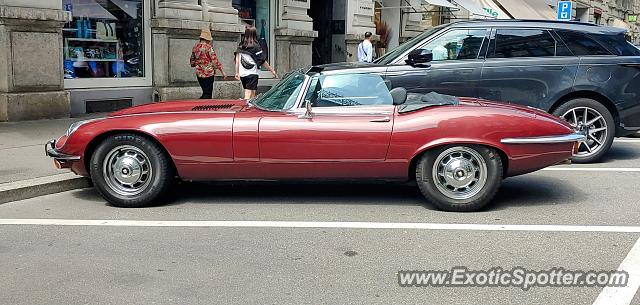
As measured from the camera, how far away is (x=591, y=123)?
784cm

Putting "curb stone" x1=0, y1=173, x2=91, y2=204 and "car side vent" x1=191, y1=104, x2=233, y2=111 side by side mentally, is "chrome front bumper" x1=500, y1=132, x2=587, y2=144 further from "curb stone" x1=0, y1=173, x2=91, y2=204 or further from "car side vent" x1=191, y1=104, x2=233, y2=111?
"curb stone" x1=0, y1=173, x2=91, y2=204

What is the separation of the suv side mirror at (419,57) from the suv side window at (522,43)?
90cm

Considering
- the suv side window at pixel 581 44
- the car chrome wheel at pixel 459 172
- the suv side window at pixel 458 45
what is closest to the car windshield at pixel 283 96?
the car chrome wheel at pixel 459 172

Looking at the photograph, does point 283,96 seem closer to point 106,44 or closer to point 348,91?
point 348,91

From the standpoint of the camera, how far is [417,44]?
25.9 feet

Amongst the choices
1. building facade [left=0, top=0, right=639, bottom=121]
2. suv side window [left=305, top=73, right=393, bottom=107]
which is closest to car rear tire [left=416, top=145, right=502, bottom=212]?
suv side window [left=305, top=73, right=393, bottom=107]

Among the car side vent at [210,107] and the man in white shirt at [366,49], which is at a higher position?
the man in white shirt at [366,49]

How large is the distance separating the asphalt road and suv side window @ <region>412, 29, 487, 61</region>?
2.15 metres

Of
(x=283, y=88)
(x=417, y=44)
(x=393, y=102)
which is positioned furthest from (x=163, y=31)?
(x=393, y=102)

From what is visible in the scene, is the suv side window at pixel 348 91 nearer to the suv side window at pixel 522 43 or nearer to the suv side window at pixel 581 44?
the suv side window at pixel 522 43

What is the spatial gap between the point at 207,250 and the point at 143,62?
8666mm

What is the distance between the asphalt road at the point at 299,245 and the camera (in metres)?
3.75

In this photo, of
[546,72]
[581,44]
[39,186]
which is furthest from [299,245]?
[581,44]

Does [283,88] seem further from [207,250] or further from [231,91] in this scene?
[231,91]
